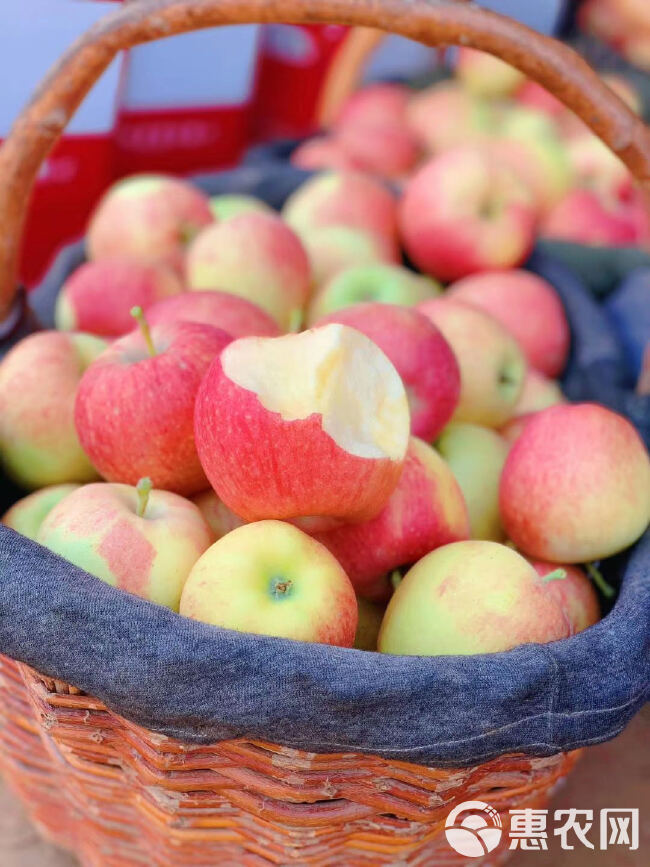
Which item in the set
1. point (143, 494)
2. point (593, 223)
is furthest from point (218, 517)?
point (593, 223)

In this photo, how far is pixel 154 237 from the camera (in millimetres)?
1035

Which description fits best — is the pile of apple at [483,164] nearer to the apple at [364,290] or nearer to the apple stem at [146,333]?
the apple at [364,290]

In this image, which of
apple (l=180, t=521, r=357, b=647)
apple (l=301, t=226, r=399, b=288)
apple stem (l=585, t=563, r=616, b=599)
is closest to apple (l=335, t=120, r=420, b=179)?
apple (l=301, t=226, r=399, b=288)

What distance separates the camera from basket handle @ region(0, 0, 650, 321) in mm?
606

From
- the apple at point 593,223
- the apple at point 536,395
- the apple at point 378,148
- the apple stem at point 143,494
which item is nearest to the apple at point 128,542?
the apple stem at point 143,494

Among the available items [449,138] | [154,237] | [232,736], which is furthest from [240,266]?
[449,138]

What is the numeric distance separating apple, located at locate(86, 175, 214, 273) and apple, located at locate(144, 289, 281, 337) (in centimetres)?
28

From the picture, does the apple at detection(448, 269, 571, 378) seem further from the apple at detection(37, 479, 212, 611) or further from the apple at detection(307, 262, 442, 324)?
the apple at detection(37, 479, 212, 611)

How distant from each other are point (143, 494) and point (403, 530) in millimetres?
180

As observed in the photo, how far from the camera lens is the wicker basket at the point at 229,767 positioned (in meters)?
0.51

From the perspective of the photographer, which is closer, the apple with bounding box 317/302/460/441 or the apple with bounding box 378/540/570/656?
the apple with bounding box 378/540/570/656

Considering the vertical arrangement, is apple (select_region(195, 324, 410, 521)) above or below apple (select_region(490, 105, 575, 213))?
above

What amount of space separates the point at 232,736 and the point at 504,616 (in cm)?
19

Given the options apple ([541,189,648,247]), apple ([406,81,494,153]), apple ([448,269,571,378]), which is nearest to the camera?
apple ([448,269,571,378])
